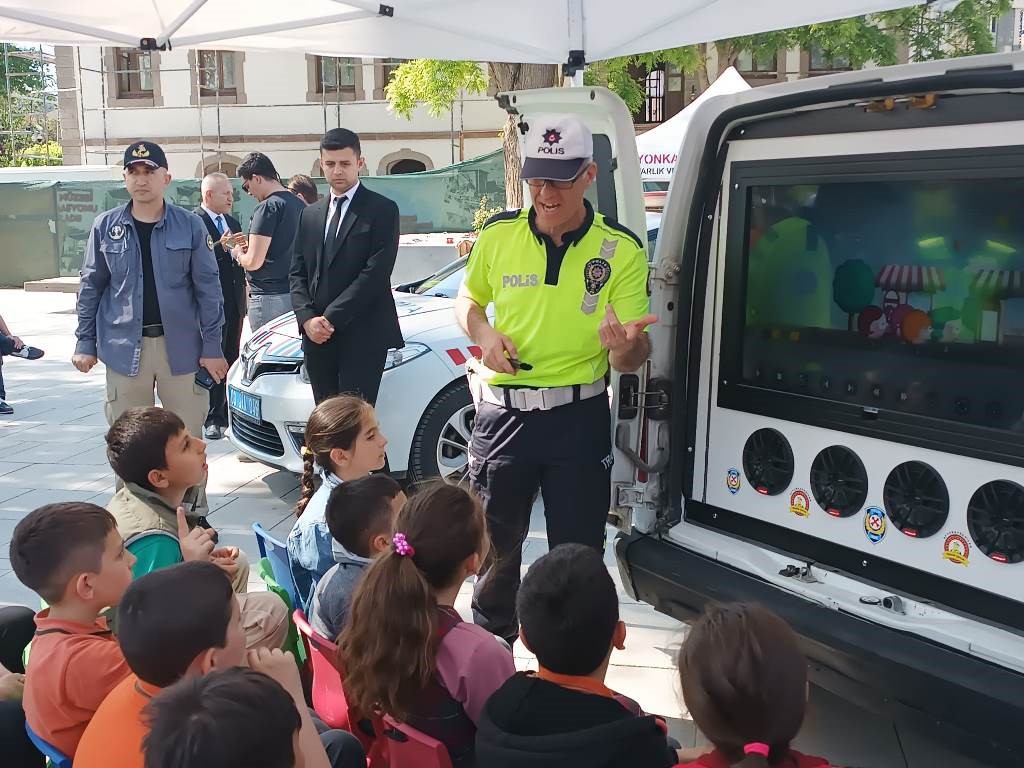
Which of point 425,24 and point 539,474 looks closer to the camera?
point 539,474

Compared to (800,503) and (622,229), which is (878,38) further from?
(800,503)

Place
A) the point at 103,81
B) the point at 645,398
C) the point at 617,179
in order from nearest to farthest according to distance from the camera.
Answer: the point at 645,398
the point at 617,179
the point at 103,81

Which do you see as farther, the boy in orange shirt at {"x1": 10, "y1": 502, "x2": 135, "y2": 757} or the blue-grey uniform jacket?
the blue-grey uniform jacket

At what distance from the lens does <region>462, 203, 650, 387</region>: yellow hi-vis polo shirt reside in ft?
11.7

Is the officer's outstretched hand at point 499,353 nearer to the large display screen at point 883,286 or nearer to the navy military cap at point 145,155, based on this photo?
the large display screen at point 883,286

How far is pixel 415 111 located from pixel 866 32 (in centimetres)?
1553

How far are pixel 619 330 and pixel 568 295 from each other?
34 centimetres

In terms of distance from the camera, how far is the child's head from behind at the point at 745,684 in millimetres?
1886

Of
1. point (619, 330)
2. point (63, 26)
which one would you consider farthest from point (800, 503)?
point (63, 26)

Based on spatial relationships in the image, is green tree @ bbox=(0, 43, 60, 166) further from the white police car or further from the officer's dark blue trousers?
the officer's dark blue trousers

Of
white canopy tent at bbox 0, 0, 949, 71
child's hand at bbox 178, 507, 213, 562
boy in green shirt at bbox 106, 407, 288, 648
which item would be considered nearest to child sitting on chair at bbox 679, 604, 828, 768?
boy in green shirt at bbox 106, 407, 288, 648

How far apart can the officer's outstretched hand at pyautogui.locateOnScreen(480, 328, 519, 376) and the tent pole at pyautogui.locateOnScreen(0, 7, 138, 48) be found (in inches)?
135

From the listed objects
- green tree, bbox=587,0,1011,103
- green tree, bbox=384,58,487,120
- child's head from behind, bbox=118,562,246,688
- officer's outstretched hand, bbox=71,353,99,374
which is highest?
green tree, bbox=587,0,1011,103

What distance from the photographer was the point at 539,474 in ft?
12.2
